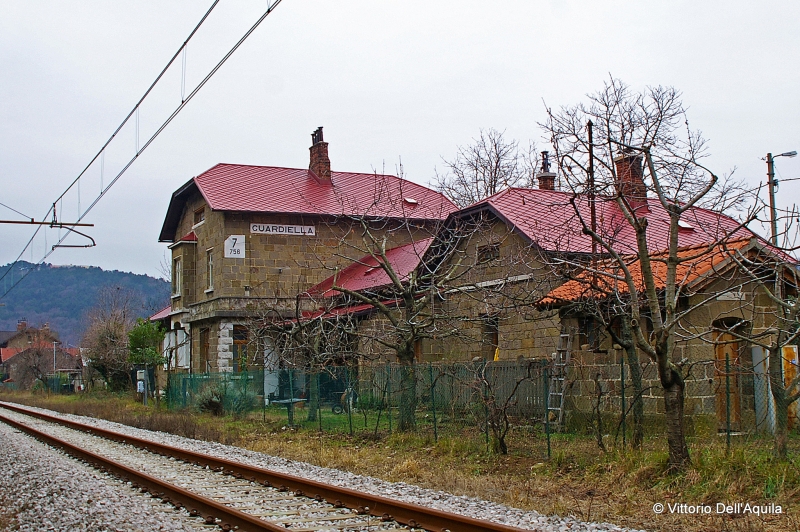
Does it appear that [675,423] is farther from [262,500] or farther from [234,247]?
[234,247]

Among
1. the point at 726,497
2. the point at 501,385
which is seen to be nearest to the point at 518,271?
the point at 501,385

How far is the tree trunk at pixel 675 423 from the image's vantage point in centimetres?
1120

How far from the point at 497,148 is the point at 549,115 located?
A: 3574 centimetres

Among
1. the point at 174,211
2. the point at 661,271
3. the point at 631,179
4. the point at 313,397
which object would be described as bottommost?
the point at 313,397

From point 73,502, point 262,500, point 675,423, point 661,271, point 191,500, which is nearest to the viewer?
point 191,500

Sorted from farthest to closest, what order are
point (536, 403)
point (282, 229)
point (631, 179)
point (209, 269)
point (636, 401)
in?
1. point (209, 269)
2. point (282, 229)
3. point (536, 403)
4. point (631, 179)
5. point (636, 401)

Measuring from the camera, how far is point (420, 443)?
16.0 meters

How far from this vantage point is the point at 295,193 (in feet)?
120

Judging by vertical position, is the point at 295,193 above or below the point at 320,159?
below

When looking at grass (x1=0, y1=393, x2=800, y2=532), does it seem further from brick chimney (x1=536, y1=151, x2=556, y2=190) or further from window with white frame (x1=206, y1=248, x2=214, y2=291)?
window with white frame (x1=206, y1=248, x2=214, y2=291)

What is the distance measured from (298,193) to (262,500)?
26.8 meters

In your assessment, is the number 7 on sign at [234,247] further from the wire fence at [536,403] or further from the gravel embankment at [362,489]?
the gravel embankment at [362,489]

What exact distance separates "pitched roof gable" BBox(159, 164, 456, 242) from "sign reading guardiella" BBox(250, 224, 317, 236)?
807mm

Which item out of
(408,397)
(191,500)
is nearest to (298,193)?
(408,397)
